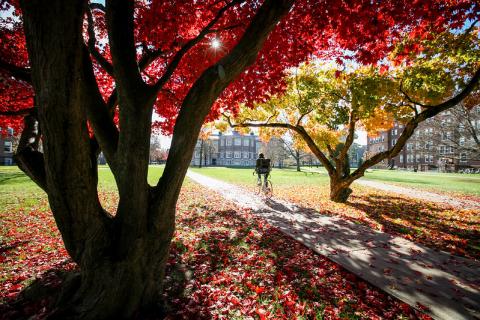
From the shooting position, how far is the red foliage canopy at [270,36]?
5.73 m

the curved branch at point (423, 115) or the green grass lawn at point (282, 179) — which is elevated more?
the curved branch at point (423, 115)

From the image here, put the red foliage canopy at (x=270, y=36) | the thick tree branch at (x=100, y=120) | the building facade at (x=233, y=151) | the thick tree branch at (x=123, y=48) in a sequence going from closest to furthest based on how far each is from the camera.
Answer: the thick tree branch at (x=123, y=48)
the thick tree branch at (x=100, y=120)
the red foliage canopy at (x=270, y=36)
the building facade at (x=233, y=151)

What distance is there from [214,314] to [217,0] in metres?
6.76

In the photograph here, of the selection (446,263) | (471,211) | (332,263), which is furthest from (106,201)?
(471,211)

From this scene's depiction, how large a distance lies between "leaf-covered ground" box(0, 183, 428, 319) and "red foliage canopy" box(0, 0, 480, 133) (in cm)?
317

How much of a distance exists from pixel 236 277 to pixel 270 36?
6.09 metres

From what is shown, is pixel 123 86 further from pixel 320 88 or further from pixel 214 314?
pixel 320 88

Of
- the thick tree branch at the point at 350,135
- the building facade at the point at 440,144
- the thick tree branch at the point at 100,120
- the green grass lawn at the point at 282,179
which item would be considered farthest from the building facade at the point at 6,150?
the building facade at the point at 440,144

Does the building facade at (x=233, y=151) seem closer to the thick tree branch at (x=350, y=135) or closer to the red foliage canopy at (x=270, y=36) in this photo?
the thick tree branch at (x=350, y=135)

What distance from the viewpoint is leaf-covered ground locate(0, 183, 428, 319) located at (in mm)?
3348

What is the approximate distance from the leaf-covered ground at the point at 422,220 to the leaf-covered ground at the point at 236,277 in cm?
348

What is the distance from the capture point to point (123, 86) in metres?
2.96

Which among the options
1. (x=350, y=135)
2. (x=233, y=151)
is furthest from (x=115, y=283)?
(x=233, y=151)

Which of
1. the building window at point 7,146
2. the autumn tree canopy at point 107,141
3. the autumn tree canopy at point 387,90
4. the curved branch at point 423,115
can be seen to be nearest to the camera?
the autumn tree canopy at point 107,141
